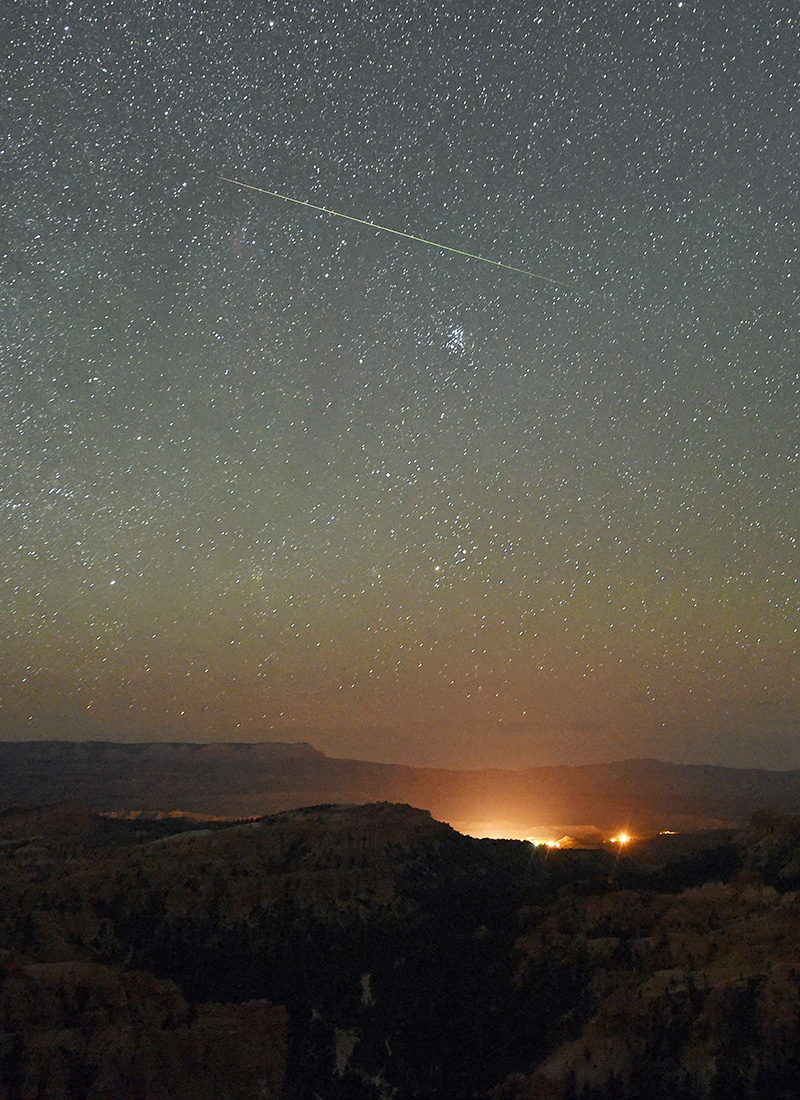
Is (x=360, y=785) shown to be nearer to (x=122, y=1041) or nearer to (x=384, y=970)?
(x=384, y=970)

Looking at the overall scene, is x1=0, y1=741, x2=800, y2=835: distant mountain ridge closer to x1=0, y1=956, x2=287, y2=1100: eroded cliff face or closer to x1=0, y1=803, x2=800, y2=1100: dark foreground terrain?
x1=0, y1=803, x2=800, y2=1100: dark foreground terrain

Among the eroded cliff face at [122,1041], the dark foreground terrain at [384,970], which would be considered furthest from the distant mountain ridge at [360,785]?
the eroded cliff face at [122,1041]

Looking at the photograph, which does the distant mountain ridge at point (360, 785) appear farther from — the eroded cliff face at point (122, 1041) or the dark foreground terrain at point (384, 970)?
the eroded cliff face at point (122, 1041)

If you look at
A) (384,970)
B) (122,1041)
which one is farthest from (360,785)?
(122,1041)

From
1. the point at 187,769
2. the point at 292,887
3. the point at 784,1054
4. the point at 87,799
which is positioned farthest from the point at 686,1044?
the point at 187,769

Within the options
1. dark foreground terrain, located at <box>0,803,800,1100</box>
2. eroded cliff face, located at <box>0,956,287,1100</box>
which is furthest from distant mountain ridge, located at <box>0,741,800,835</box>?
eroded cliff face, located at <box>0,956,287,1100</box>

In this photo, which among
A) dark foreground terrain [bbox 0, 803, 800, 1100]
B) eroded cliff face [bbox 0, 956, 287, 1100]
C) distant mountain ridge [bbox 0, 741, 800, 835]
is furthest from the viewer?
distant mountain ridge [bbox 0, 741, 800, 835]

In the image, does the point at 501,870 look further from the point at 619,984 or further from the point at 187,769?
the point at 187,769
